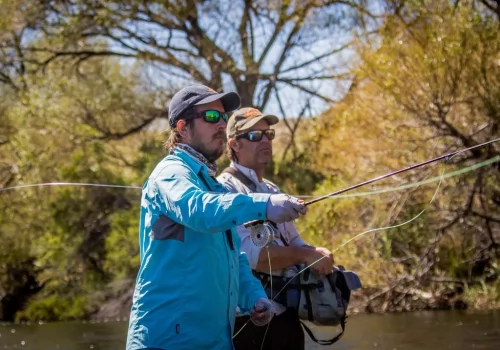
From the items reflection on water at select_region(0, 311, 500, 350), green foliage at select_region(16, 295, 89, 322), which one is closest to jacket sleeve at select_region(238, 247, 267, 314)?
reflection on water at select_region(0, 311, 500, 350)

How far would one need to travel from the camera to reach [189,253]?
323 cm

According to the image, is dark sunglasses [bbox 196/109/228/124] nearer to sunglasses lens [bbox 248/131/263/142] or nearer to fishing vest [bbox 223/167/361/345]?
fishing vest [bbox 223/167/361/345]

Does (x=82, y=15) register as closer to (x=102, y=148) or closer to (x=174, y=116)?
(x=102, y=148)

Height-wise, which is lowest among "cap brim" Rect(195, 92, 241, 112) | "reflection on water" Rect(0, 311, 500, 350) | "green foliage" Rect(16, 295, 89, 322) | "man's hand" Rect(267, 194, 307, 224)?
"reflection on water" Rect(0, 311, 500, 350)

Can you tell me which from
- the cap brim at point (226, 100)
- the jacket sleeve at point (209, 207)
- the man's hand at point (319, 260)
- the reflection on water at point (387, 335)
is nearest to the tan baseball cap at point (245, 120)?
the man's hand at point (319, 260)

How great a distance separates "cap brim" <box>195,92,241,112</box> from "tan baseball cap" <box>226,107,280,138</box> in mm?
1188

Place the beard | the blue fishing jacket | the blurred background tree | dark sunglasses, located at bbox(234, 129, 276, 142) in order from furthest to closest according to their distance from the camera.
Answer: the blurred background tree
dark sunglasses, located at bbox(234, 129, 276, 142)
the beard
the blue fishing jacket

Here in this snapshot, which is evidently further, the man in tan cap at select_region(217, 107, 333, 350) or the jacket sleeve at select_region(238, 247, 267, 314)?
the man in tan cap at select_region(217, 107, 333, 350)

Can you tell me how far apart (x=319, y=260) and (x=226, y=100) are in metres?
1.31

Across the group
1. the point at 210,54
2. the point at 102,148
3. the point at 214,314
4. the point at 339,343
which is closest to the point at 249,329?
the point at 214,314

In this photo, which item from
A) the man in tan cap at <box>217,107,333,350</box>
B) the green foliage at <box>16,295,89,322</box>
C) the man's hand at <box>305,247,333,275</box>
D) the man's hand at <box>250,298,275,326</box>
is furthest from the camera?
the green foliage at <box>16,295,89,322</box>

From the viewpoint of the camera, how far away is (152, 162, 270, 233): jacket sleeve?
3.02 meters

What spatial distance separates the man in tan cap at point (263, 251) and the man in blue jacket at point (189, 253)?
1108 mm

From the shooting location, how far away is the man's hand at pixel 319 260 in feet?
15.3
